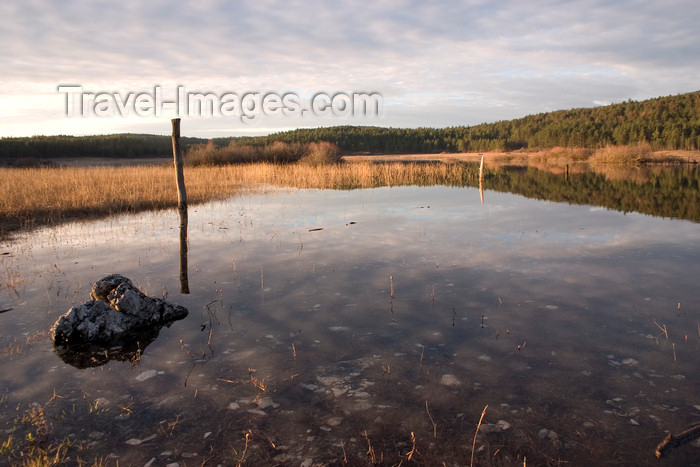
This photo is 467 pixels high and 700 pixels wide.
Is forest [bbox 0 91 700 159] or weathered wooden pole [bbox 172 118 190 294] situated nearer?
weathered wooden pole [bbox 172 118 190 294]

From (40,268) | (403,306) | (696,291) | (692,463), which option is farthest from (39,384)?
(696,291)

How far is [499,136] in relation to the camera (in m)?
135

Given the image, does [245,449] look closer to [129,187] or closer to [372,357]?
[372,357]

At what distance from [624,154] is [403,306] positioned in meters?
55.3

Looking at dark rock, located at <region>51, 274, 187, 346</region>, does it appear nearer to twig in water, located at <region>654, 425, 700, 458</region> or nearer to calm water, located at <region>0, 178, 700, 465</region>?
calm water, located at <region>0, 178, 700, 465</region>

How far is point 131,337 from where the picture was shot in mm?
5383

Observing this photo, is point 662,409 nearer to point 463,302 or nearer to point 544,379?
point 544,379

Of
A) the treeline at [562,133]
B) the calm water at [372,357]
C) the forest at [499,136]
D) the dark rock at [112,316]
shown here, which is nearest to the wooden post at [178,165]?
the calm water at [372,357]

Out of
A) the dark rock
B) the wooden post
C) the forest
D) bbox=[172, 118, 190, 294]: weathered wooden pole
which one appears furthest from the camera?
the forest

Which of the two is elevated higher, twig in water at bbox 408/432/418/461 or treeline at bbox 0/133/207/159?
treeline at bbox 0/133/207/159

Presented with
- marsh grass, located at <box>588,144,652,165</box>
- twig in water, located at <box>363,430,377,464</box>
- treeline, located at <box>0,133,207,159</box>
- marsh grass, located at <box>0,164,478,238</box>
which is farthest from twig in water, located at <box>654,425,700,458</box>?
treeline, located at <box>0,133,207,159</box>

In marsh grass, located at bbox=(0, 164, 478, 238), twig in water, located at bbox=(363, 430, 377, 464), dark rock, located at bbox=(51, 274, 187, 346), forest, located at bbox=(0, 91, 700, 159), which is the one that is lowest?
twig in water, located at bbox=(363, 430, 377, 464)

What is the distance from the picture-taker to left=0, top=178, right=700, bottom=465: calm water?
11.2 feet

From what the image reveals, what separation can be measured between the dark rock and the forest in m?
48.4
